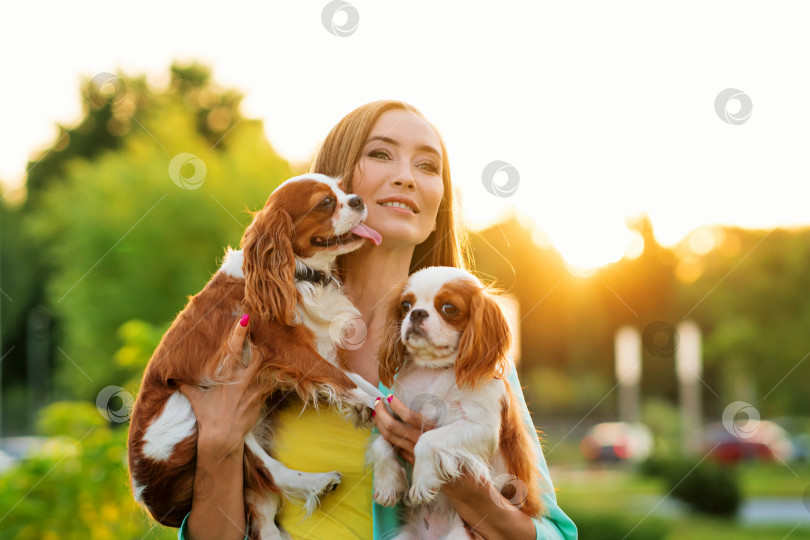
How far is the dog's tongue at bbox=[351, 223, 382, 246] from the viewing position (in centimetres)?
313

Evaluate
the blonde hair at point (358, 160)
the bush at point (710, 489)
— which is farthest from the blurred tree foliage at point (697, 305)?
the blonde hair at point (358, 160)

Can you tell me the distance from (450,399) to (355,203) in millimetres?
867

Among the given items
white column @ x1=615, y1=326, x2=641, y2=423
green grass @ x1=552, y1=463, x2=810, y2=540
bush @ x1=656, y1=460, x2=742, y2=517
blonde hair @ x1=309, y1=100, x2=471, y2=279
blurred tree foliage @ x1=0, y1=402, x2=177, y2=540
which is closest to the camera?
blonde hair @ x1=309, y1=100, x2=471, y2=279

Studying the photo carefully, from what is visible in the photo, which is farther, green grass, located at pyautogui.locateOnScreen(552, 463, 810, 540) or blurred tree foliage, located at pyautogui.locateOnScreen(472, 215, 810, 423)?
blurred tree foliage, located at pyautogui.locateOnScreen(472, 215, 810, 423)

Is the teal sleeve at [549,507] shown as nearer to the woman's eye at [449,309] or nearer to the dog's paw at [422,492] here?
the woman's eye at [449,309]

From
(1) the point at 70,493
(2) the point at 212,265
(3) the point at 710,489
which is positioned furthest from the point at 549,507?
(2) the point at 212,265

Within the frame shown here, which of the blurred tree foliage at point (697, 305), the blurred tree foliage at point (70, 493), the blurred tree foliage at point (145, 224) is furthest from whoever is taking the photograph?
the blurred tree foliage at point (145, 224)

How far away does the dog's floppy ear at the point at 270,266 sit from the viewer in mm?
2932

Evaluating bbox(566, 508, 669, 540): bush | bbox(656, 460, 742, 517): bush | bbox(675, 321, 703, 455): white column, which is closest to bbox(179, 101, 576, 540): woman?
bbox(566, 508, 669, 540): bush

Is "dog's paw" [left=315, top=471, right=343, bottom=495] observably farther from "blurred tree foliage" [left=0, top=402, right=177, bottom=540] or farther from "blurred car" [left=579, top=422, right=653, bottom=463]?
"blurred car" [left=579, top=422, right=653, bottom=463]

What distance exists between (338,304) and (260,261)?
1.25ft

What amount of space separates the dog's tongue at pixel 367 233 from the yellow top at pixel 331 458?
70 cm

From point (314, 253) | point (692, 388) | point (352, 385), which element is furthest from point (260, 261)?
point (692, 388)

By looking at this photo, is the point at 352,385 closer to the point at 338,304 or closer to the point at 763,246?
the point at 338,304
